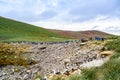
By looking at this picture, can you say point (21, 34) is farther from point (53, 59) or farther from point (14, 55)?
point (53, 59)

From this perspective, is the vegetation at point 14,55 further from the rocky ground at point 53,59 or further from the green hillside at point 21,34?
the green hillside at point 21,34

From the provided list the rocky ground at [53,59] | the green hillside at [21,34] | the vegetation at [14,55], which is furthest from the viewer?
the green hillside at [21,34]

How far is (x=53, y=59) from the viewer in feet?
72.9

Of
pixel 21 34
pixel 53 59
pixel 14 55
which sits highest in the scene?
pixel 21 34

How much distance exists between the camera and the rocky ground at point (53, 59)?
747 inches

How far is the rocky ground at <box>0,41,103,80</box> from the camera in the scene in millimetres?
18969

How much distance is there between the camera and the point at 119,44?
63.0 feet

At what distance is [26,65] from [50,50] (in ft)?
11.8

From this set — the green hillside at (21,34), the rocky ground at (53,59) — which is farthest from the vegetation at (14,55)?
the green hillside at (21,34)

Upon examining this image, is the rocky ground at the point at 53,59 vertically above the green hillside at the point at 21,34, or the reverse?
the green hillside at the point at 21,34

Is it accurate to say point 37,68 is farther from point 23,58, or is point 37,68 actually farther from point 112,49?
point 112,49

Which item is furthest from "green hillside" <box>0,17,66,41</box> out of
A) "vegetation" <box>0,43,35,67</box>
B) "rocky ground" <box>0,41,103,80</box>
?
"rocky ground" <box>0,41,103,80</box>

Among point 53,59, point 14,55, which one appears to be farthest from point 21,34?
point 53,59

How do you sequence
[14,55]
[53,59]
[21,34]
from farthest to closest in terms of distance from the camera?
[21,34] < [14,55] < [53,59]
